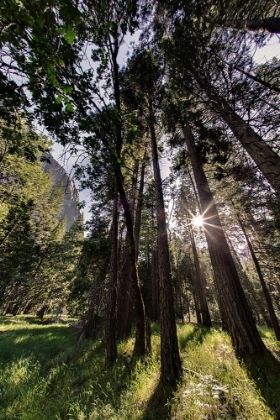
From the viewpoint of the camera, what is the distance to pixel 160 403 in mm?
2885

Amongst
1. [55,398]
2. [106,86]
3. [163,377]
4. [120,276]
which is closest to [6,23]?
[106,86]

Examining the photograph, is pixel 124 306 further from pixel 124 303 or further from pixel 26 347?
pixel 26 347

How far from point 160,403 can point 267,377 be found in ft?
6.94

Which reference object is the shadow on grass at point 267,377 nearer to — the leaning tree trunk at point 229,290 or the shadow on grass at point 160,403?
the leaning tree trunk at point 229,290

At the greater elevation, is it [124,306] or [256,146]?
[256,146]

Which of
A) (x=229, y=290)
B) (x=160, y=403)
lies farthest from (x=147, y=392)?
(x=229, y=290)

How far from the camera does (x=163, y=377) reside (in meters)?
3.52

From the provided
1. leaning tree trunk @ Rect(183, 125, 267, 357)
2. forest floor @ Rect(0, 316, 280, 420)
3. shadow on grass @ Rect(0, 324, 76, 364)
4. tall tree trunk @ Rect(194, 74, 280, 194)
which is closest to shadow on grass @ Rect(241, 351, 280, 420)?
forest floor @ Rect(0, 316, 280, 420)

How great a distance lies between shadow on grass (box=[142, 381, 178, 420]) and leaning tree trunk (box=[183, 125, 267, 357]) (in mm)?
2067

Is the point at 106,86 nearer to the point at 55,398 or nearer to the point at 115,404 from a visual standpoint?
the point at 115,404

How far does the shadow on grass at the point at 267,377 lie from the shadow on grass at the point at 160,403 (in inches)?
59.4

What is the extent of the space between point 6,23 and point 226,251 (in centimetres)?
645

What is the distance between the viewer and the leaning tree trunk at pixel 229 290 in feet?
13.3

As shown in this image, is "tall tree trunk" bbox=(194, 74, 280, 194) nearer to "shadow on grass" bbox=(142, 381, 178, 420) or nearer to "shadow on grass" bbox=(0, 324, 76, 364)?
"shadow on grass" bbox=(142, 381, 178, 420)
